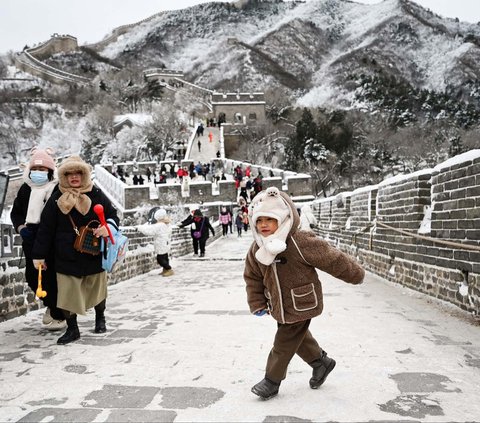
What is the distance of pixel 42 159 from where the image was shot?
4.71m

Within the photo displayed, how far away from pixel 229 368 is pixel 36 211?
2501 mm

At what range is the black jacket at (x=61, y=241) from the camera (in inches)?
167

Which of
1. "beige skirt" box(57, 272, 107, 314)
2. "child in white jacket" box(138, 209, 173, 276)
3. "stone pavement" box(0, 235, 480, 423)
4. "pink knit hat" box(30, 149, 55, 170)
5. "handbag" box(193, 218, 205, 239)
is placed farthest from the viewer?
"handbag" box(193, 218, 205, 239)

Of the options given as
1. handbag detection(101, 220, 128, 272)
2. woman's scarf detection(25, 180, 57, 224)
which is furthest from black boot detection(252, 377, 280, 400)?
woman's scarf detection(25, 180, 57, 224)

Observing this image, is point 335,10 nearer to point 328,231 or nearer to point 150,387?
point 328,231

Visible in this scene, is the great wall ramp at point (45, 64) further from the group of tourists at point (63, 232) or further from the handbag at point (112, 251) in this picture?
the handbag at point (112, 251)

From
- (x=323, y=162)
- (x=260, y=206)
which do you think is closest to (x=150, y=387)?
(x=260, y=206)

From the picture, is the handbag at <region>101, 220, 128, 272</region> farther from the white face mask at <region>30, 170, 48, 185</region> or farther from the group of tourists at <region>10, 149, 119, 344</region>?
the white face mask at <region>30, 170, 48, 185</region>

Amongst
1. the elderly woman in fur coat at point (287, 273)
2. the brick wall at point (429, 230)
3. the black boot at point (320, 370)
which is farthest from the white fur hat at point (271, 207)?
the brick wall at point (429, 230)

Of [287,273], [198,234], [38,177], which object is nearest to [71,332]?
[38,177]

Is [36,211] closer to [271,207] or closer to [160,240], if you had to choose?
[271,207]

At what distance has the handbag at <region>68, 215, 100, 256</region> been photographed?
4.30 m

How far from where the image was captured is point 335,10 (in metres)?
140

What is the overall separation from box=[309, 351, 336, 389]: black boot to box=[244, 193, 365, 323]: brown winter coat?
368mm
